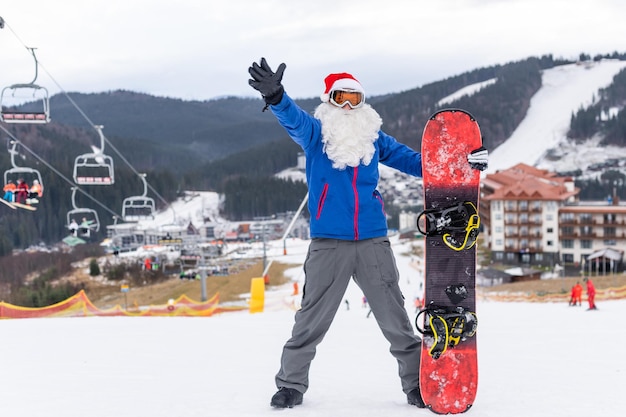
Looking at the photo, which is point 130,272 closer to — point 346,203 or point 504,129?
point 346,203

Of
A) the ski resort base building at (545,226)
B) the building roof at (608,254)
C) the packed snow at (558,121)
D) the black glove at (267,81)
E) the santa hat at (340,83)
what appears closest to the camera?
the black glove at (267,81)

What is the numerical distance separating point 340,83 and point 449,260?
1.02m

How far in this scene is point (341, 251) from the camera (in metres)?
3.07

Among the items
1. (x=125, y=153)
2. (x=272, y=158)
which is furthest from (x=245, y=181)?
(x=125, y=153)

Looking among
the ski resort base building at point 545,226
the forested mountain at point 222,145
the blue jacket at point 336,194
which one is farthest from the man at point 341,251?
the forested mountain at point 222,145

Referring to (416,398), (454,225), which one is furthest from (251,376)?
(454,225)

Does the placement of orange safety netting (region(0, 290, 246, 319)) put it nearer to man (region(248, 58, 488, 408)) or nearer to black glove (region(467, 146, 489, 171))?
man (region(248, 58, 488, 408))

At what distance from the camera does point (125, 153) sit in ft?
449

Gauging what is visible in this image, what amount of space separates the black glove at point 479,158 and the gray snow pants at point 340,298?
569mm

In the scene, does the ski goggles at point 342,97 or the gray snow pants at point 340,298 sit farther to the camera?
the ski goggles at point 342,97

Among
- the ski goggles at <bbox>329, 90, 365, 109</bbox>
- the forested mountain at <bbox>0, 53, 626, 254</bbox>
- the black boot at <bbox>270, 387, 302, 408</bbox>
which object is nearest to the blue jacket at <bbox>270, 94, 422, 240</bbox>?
the ski goggles at <bbox>329, 90, 365, 109</bbox>

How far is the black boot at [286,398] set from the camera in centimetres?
301

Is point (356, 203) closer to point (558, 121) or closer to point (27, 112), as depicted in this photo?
point (27, 112)

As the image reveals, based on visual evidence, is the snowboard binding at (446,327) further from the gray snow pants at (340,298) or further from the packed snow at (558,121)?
the packed snow at (558,121)
